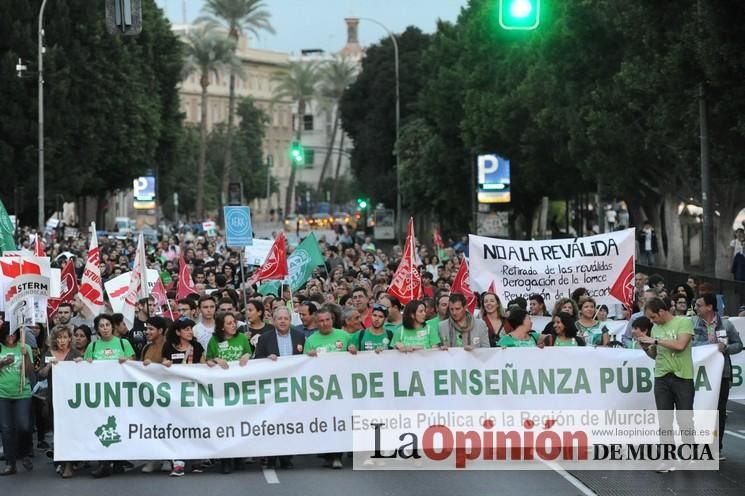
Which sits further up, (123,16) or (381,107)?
(381,107)

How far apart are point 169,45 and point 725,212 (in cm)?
4465

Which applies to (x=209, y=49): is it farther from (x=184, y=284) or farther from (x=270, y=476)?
(x=270, y=476)

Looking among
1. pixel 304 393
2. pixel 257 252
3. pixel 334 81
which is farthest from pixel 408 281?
pixel 334 81

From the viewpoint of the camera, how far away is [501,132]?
61156 millimetres

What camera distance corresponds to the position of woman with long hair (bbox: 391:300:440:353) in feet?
48.1

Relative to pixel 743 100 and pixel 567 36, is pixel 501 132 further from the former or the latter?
pixel 743 100

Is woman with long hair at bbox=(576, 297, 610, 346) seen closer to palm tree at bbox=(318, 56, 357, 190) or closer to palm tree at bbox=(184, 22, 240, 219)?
palm tree at bbox=(184, 22, 240, 219)

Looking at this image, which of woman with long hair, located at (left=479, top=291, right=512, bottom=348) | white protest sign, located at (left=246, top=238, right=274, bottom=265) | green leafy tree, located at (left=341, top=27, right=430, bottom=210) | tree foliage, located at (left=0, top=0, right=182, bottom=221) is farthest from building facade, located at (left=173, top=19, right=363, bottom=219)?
woman with long hair, located at (left=479, top=291, right=512, bottom=348)

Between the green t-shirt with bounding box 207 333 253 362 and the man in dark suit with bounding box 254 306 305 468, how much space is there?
0.14 meters

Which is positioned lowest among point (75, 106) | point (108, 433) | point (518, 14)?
point (108, 433)

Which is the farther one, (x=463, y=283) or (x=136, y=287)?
(x=463, y=283)

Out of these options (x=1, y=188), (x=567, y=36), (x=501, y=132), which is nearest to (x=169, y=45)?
(x=1, y=188)

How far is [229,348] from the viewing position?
14.5 meters

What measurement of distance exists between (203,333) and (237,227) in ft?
20.7
